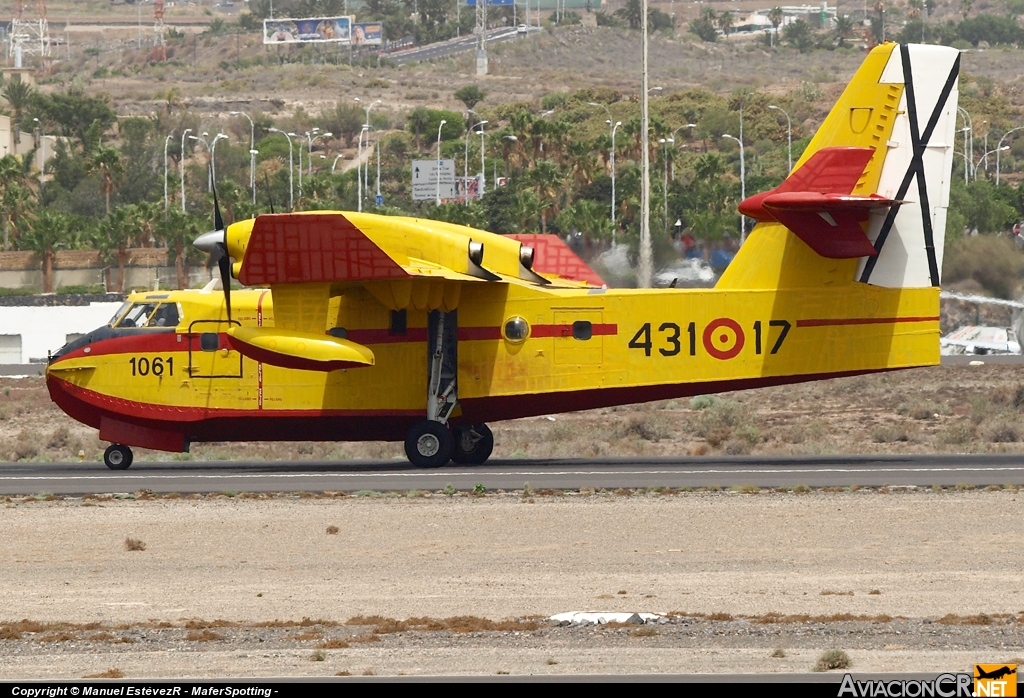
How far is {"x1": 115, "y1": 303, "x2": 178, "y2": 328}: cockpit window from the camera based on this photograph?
92.8 ft

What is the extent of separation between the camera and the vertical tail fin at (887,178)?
2586cm

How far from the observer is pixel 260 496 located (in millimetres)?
23641

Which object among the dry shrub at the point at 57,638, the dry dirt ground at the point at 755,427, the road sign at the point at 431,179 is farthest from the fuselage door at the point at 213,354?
the road sign at the point at 431,179

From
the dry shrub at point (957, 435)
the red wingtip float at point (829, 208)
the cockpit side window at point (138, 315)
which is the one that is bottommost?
the dry shrub at point (957, 435)

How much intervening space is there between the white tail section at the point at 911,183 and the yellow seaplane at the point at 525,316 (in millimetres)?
26

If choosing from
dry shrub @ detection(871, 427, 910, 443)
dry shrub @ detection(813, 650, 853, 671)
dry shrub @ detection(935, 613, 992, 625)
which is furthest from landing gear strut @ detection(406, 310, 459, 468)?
dry shrub @ detection(813, 650, 853, 671)

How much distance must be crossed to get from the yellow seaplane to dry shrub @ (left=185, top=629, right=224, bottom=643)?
476 inches

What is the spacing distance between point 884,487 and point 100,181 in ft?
353

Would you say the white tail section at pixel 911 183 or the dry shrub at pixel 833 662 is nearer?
the dry shrub at pixel 833 662

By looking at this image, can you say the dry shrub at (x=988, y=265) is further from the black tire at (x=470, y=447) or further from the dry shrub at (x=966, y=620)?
the dry shrub at (x=966, y=620)

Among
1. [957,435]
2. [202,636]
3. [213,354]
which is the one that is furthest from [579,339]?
[202,636]

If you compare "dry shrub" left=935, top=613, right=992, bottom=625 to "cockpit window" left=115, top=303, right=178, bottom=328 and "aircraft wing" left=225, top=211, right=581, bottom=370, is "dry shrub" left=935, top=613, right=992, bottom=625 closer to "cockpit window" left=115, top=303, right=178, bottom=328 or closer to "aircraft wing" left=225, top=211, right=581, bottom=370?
"aircraft wing" left=225, top=211, right=581, bottom=370

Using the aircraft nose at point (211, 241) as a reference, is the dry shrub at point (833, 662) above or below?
Answer: below

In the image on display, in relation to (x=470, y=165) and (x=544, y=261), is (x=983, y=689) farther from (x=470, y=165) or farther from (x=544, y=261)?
(x=470, y=165)
